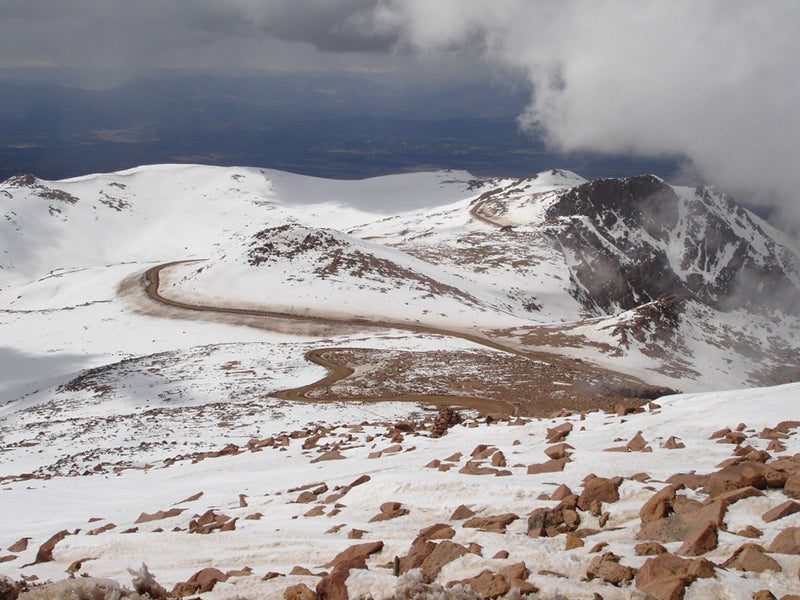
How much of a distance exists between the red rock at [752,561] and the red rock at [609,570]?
0.94m

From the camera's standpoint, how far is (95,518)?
10.7 meters

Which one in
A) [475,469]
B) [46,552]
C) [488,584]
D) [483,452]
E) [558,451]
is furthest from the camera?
→ [483,452]

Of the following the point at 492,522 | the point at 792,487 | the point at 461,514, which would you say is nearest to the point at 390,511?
the point at 461,514

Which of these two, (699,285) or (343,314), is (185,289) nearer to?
(343,314)

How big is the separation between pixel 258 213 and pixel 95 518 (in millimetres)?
132569

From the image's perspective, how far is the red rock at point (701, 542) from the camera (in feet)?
20.7

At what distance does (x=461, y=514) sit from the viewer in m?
8.10

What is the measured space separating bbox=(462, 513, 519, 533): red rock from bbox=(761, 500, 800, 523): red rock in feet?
8.56

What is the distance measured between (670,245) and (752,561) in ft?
416

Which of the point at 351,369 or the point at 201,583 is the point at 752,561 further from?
the point at 351,369

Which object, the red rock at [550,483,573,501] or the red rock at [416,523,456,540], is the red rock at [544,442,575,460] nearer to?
the red rock at [550,483,573,501]

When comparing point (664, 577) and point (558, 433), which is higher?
point (664, 577)

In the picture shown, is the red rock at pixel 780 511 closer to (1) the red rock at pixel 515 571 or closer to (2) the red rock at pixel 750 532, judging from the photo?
→ (2) the red rock at pixel 750 532

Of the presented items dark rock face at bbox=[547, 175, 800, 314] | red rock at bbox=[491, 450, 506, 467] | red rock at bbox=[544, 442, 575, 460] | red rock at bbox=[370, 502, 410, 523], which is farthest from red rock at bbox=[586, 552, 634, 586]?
dark rock face at bbox=[547, 175, 800, 314]
